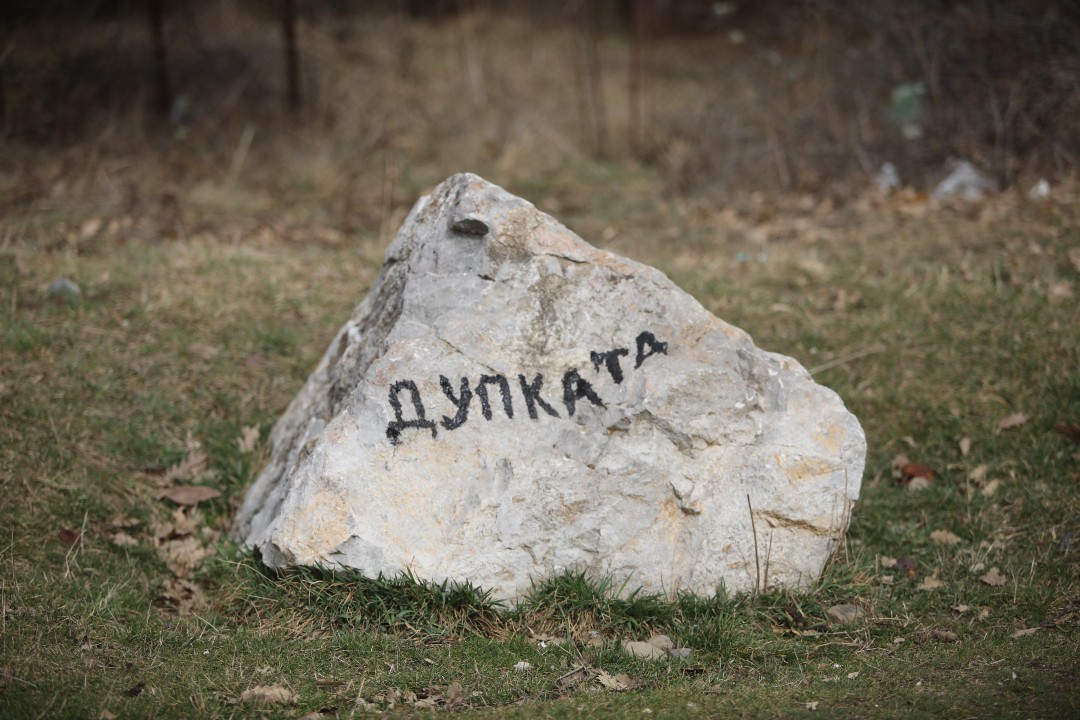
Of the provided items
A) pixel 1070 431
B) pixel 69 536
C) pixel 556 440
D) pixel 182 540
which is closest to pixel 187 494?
pixel 182 540

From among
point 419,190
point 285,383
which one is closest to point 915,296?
point 285,383

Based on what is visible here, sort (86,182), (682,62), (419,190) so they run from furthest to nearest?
(682,62) → (419,190) → (86,182)

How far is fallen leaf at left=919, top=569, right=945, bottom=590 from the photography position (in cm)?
416

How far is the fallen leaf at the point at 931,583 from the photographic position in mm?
4164

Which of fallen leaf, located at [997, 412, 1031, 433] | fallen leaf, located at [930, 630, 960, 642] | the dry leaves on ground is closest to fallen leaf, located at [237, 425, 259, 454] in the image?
the dry leaves on ground

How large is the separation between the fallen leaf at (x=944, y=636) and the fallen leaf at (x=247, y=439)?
3135 mm

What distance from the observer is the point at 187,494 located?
458 cm

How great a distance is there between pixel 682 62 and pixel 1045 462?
364 inches

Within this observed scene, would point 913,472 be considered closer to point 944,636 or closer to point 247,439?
point 944,636

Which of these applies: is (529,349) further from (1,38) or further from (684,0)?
(684,0)

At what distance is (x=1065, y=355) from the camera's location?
5387mm

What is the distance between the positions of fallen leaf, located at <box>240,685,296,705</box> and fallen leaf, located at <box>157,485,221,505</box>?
59.4 inches

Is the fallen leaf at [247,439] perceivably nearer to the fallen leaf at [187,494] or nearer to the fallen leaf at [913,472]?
the fallen leaf at [187,494]

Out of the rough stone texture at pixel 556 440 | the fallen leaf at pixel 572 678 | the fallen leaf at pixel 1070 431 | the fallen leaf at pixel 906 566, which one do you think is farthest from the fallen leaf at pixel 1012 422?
the fallen leaf at pixel 572 678
